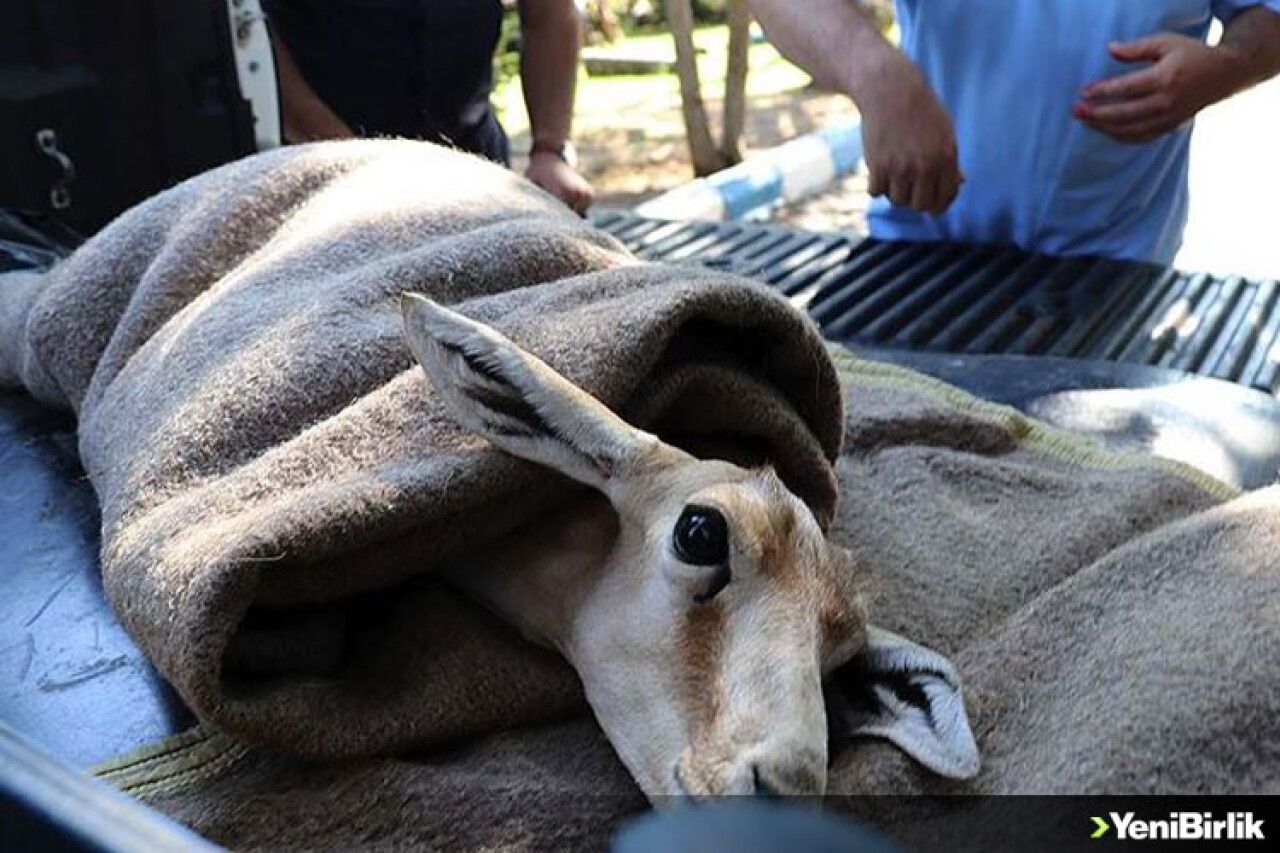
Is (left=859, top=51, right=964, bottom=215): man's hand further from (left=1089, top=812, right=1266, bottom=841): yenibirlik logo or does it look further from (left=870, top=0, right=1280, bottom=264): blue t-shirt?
(left=1089, top=812, right=1266, bottom=841): yenibirlik logo

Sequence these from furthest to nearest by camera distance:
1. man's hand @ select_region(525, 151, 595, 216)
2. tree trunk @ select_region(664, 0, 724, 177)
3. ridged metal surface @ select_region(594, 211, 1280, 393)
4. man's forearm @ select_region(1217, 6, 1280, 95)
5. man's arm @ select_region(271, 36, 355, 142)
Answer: tree trunk @ select_region(664, 0, 724, 177)
man's hand @ select_region(525, 151, 595, 216)
man's arm @ select_region(271, 36, 355, 142)
man's forearm @ select_region(1217, 6, 1280, 95)
ridged metal surface @ select_region(594, 211, 1280, 393)

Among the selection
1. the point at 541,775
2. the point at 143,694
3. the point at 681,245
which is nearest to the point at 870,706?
the point at 541,775

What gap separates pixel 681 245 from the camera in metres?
2.34

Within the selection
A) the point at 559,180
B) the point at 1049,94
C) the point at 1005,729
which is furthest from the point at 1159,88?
the point at 1005,729

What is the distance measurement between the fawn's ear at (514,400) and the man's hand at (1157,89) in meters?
1.39

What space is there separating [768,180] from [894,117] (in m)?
2.81

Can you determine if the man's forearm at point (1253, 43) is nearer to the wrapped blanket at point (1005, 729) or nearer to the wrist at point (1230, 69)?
the wrist at point (1230, 69)

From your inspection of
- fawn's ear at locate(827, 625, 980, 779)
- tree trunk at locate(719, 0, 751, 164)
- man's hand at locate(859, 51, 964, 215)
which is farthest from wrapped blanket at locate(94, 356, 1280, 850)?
tree trunk at locate(719, 0, 751, 164)

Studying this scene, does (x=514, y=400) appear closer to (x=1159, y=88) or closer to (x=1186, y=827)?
(x=1186, y=827)

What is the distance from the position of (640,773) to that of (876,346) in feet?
3.56

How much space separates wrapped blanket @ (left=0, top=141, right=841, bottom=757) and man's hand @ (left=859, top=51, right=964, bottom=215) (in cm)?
74

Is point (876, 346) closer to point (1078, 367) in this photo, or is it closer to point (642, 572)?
point (1078, 367)

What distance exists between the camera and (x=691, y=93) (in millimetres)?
5766

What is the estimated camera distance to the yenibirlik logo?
0.78 metres
